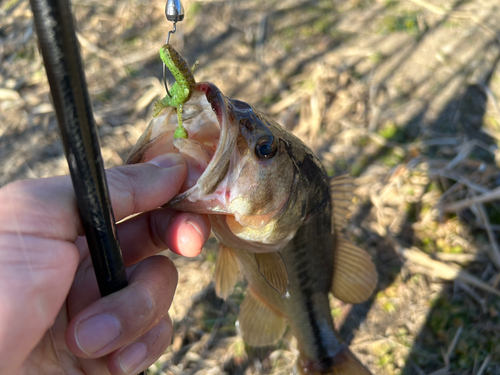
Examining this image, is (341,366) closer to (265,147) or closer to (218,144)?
(265,147)

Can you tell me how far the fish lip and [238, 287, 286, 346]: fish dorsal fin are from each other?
1081 millimetres

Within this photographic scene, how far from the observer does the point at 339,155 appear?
3.90 m

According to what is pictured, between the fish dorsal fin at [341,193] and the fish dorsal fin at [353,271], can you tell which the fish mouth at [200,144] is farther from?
the fish dorsal fin at [353,271]

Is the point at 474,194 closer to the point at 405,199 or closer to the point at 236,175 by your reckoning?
the point at 405,199

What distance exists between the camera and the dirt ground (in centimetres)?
277

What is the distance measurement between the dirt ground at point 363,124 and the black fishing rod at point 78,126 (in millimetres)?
1002

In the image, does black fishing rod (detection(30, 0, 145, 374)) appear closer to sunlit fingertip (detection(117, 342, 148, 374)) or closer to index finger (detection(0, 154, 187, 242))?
index finger (detection(0, 154, 187, 242))

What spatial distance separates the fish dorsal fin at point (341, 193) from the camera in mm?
2029

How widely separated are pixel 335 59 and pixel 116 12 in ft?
10.3

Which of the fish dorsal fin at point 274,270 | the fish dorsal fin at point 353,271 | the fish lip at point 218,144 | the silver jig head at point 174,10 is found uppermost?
the silver jig head at point 174,10

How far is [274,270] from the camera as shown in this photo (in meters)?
1.74

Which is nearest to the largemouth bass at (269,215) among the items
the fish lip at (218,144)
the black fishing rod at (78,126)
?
the fish lip at (218,144)

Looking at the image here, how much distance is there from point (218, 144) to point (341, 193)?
0.97 m

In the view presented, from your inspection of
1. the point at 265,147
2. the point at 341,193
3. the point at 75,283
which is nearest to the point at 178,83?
the point at 265,147
